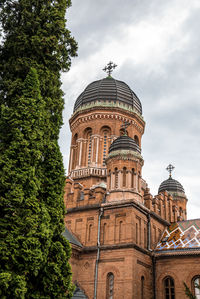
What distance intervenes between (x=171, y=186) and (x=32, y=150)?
23502 millimetres

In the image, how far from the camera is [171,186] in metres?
33.7

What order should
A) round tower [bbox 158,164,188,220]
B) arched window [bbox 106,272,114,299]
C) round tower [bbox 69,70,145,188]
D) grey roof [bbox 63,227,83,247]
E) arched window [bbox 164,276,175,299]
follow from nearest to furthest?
arched window [bbox 106,272,114,299], arched window [bbox 164,276,175,299], grey roof [bbox 63,227,83,247], round tower [bbox 69,70,145,188], round tower [bbox 158,164,188,220]

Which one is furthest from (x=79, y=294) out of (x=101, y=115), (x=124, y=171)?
(x=101, y=115)

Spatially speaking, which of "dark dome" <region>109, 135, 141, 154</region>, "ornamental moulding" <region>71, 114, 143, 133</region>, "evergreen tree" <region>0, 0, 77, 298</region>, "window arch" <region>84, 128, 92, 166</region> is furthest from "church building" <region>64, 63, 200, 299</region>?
"evergreen tree" <region>0, 0, 77, 298</region>

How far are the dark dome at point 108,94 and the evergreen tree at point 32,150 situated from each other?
49.5 ft

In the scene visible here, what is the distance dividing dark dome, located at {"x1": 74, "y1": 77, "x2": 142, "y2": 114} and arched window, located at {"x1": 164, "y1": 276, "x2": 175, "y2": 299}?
1610 cm

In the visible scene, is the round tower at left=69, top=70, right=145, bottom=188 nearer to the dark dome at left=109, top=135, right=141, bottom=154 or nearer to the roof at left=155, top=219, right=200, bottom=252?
the dark dome at left=109, top=135, right=141, bottom=154

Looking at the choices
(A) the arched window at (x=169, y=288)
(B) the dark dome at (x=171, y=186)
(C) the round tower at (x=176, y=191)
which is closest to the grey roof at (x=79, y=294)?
(A) the arched window at (x=169, y=288)

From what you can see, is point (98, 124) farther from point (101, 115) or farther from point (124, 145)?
point (124, 145)

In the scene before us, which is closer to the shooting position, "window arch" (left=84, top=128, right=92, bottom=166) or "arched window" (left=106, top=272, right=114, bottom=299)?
"arched window" (left=106, top=272, right=114, bottom=299)

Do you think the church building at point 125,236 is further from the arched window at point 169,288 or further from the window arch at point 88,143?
the window arch at point 88,143

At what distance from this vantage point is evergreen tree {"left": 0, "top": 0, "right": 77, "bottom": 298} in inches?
432

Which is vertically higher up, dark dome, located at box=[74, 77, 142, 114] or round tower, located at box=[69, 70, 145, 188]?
dark dome, located at box=[74, 77, 142, 114]

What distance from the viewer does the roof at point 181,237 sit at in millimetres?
22541
